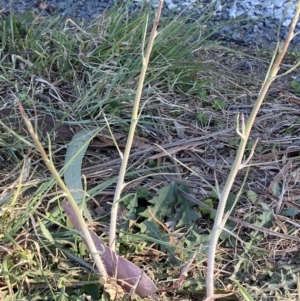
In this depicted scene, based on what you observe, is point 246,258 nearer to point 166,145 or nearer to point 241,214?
point 241,214

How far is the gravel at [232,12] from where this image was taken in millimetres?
Result: 2500

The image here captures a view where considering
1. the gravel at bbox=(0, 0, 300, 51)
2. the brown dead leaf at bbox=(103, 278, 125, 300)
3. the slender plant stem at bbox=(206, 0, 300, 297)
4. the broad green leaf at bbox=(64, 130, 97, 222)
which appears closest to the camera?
the slender plant stem at bbox=(206, 0, 300, 297)

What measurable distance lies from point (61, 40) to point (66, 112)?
0.40 meters

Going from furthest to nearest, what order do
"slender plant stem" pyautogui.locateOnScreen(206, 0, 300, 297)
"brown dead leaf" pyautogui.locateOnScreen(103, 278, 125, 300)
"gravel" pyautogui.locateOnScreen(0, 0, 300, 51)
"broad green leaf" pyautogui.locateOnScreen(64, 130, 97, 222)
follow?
"gravel" pyautogui.locateOnScreen(0, 0, 300, 51) → "broad green leaf" pyautogui.locateOnScreen(64, 130, 97, 222) → "brown dead leaf" pyautogui.locateOnScreen(103, 278, 125, 300) → "slender plant stem" pyautogui.locateOnScreen(206, 0, 300, 297)

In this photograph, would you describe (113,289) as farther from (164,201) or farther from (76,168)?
(76,168)

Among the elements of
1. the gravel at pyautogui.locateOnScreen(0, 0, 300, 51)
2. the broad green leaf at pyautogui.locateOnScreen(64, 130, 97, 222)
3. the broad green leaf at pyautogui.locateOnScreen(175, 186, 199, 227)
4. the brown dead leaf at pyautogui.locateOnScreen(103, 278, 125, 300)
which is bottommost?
the brown dead leaf at pyautogui.locateOnScreen(103, 278, 125, 300)

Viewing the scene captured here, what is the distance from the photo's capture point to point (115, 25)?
217 centimetres

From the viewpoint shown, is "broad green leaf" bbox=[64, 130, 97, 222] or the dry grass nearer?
the dry grass

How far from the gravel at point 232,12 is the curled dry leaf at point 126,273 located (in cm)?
137

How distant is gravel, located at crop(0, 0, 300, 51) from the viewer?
2500 mm

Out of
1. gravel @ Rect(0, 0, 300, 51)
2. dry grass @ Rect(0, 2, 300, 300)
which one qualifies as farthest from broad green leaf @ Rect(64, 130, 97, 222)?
gravel @ Rect(0, 0, 300, 51)

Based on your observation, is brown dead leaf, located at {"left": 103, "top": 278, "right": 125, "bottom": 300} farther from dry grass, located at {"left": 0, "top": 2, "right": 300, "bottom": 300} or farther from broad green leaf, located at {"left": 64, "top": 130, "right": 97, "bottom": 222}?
broad green leaf, located at {"left": 64, "top": 130, "right": 97, "bottom": 222}

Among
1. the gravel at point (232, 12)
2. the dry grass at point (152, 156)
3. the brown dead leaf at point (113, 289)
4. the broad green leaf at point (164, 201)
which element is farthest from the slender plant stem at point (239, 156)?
the gravel at point (232, 12)

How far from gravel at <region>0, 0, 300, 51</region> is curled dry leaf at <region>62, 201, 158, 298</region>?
1.37 meters
